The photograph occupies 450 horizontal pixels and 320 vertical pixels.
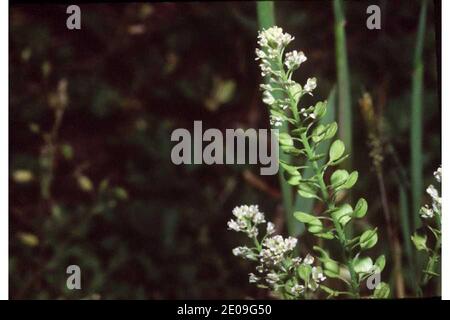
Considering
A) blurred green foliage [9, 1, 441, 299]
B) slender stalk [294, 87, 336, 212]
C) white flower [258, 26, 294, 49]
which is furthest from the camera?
blurred green foliage [9, 1, 441, 299]

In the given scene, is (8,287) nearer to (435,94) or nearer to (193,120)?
(193,120)

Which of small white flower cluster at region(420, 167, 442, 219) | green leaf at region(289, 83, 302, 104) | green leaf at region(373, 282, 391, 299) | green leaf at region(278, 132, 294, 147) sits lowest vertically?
green leaf at region(373, 282, 391, 299)

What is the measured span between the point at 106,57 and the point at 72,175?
20cm

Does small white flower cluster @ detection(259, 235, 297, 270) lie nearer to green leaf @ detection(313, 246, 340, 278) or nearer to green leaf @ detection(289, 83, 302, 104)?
green leaf @ detection(313, 246, 340, 278)

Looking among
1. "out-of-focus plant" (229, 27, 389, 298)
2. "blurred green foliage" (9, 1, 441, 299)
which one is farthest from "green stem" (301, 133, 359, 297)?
"blurred green foliage" (9, 1, 441, 299)

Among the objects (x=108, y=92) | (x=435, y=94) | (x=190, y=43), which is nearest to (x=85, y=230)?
(x=108, y=92)

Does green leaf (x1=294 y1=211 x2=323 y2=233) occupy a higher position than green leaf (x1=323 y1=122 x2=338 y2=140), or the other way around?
green leaf (x1=323 y1=122 x2=338 y2=140)

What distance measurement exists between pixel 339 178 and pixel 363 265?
3.9 inches

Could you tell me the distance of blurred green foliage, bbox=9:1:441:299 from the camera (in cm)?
96

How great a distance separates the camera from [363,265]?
0.66m

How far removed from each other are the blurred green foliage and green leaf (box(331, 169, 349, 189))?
289mm

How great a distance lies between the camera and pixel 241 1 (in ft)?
3.46
